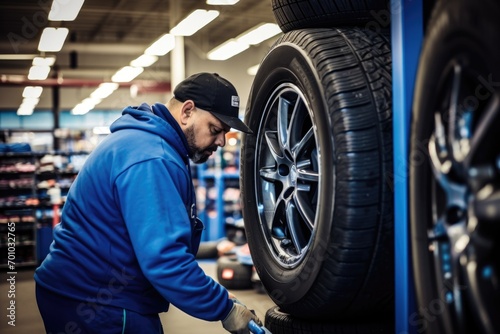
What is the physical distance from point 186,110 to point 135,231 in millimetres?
524

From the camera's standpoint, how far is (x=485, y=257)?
1230 millimetres

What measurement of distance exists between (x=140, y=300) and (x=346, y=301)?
2.42 feet

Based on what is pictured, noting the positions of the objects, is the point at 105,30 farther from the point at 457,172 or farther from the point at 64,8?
the point at 457,172

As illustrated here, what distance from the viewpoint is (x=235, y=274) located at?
755 cm

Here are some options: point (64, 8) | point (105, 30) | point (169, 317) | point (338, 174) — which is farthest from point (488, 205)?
point (105, 30)

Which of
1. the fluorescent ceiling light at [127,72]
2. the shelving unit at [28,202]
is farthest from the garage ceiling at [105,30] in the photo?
the shelving unit at [28,202]

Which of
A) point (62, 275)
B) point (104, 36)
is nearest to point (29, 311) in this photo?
point (62, 275)

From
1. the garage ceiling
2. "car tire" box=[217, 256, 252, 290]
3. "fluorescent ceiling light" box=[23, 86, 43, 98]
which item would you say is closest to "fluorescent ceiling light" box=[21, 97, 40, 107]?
the garage ceiling

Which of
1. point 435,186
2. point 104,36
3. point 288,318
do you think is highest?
point 104,36

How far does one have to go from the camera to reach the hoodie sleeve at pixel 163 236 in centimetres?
192

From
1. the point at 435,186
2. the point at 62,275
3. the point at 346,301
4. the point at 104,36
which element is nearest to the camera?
the point at 435,186

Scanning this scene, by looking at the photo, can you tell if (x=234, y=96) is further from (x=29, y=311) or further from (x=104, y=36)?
(x=104, y=36)

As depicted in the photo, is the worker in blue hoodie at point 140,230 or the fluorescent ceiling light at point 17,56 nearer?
the worker in blue hoodie at point 140,230

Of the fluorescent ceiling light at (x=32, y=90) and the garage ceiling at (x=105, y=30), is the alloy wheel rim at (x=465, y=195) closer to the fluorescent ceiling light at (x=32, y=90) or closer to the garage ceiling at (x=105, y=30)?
the garage ceiling at (x=105, y=30)
